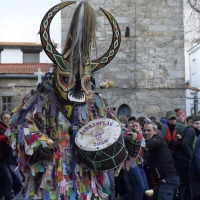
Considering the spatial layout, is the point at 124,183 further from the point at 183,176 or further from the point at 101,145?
the point at 101,145

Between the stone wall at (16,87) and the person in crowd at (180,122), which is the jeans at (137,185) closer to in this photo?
the person in crowd at (180,122)

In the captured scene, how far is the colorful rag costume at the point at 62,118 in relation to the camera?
156 inches

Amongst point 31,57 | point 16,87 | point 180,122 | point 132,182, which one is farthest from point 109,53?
point 31,57

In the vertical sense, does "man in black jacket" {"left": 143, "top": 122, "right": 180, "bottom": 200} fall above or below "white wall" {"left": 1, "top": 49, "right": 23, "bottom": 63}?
below

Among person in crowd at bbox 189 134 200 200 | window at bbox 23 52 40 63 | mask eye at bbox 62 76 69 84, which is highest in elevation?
window at bbox 23 52 40 63

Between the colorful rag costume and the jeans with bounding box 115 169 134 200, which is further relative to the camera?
the jeans with bounding box 115 169 134 200

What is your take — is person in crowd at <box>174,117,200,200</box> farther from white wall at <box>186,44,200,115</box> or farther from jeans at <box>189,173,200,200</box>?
white wall at <box>186,44,200,115</box>

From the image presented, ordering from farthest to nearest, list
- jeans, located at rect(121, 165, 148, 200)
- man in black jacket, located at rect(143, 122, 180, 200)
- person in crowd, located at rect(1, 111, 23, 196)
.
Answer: person in crowd, located at rect(1, 111, 23, 196) < jeans, located at rect(121, 165, 148, 200) < man in black jacket, located at rect(143, 122, 180, 200)

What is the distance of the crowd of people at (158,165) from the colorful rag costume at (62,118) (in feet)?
1.59

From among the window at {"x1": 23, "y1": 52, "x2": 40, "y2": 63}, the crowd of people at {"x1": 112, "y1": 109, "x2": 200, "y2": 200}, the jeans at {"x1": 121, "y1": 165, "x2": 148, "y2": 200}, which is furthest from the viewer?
the window at {"x1": 23, "y1": 52, "x2": 40, "y2": 63}

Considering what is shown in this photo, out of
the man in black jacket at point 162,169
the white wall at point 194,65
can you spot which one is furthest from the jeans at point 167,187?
the white wall at point 194,65

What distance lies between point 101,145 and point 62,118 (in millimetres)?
449

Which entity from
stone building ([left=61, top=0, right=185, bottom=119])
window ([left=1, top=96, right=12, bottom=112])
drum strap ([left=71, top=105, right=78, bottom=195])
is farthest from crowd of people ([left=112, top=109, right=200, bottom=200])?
window ([left=1, top=96, right=12, bottom=112])

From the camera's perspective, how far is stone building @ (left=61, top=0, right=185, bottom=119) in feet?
48.7
